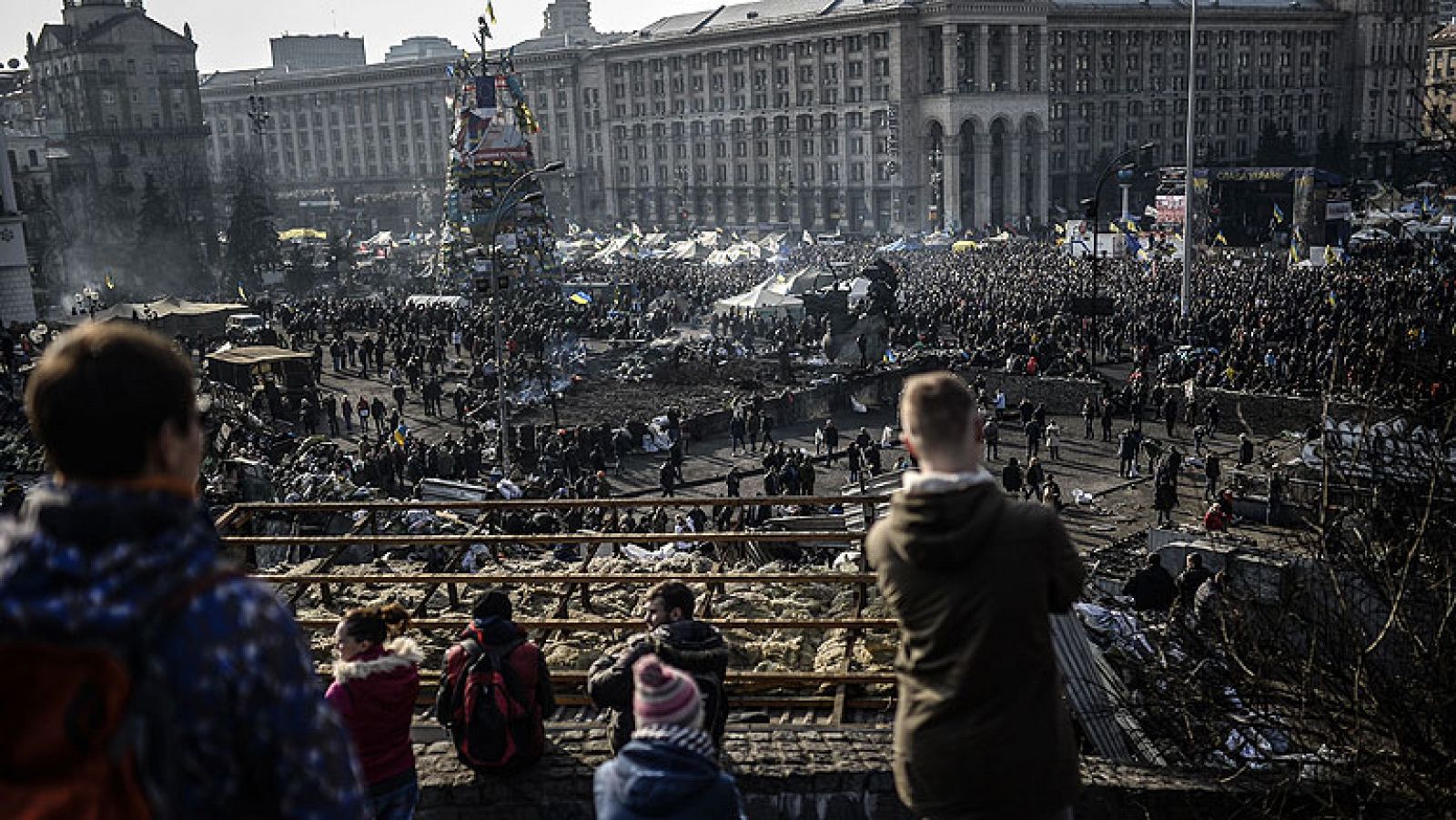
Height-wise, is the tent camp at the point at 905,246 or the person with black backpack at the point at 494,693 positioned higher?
the person with black backpack at the point at 494,693

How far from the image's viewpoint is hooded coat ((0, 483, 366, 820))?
2107 millimetres

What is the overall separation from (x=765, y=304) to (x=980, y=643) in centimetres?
3996

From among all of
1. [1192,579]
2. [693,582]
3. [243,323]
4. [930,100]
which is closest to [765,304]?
[243,323]

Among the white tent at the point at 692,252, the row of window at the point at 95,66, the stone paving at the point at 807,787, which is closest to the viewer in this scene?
the stone paving at the point at 807,787

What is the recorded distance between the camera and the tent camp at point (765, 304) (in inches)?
1660

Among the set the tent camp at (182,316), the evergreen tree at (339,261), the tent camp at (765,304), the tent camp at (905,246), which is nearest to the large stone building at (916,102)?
the tent camp at (905,246)

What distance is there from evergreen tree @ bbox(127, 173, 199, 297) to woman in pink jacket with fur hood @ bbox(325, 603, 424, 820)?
76237 millimetres

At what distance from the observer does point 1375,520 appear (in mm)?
7441

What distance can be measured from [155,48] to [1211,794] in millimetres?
95127

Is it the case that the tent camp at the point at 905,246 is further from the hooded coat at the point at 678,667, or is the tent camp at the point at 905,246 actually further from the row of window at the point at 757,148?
the hooded coat at the point at 678,667

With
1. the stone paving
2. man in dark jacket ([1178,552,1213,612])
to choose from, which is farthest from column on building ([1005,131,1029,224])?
the stone paving

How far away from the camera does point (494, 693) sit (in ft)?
17.7

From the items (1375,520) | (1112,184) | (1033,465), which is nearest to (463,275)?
(1033,465)

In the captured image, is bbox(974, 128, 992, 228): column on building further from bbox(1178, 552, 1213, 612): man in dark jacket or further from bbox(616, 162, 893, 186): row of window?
bbox(1178, 552, 1213, 612): man in dark jacket
